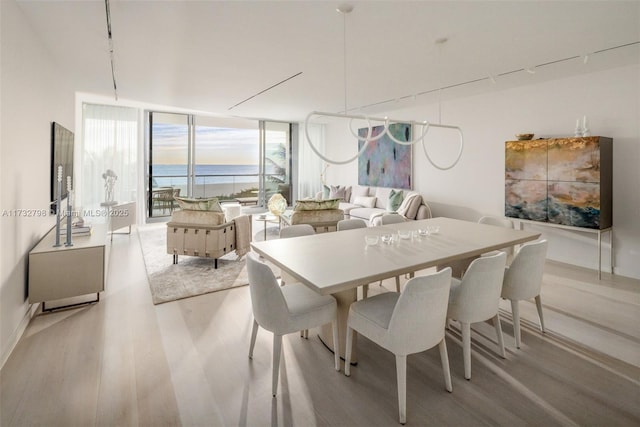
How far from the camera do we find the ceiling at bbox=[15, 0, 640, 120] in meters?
2.61

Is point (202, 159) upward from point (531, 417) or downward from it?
upward

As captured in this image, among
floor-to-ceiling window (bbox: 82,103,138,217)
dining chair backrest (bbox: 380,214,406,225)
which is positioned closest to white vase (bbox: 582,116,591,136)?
dining chair backrest (bbox: 380,214,406,225)

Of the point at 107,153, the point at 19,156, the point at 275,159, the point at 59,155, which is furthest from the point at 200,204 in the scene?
the point at 275,159

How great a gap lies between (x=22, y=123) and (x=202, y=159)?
9.73m

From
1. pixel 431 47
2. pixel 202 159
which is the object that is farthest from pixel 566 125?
pixel 202 159

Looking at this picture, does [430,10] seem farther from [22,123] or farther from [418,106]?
[418,106]

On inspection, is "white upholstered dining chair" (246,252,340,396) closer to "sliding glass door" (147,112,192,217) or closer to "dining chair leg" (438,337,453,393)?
"dining chair leg" (438,337,453,393)

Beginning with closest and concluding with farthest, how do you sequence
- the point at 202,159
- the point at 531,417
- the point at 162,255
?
1. the point at 531,417
2. the point at 162,255
3. the point at 202,159

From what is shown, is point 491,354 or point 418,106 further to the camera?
point 418,106

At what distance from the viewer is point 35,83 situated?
2.98m

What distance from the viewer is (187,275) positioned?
4051 mm

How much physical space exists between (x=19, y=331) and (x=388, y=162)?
21.0 ft

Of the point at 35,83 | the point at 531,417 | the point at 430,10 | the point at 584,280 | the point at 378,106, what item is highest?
the point at 378,106

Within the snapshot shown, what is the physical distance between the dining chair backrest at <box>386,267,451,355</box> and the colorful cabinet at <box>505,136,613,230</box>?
331 centimetres
